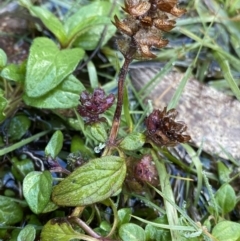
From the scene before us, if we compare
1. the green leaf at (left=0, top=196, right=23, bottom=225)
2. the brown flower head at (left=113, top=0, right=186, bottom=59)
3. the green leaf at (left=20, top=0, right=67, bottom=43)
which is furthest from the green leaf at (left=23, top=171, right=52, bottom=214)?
the green leaf at (left=20, top=0, right=67, bottom=43)

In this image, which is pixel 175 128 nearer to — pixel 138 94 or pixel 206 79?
pixel 138 94

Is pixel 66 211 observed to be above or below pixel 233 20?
below

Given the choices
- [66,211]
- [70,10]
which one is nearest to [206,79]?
[70,10]

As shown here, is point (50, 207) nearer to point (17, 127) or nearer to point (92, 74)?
point (17, 127)

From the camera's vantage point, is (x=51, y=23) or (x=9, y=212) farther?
(x=51, y=23)

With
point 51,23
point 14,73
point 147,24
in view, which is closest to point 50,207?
point 14,73

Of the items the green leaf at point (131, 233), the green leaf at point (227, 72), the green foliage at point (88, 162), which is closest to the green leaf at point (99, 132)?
the green foliage at point (88, 162)
